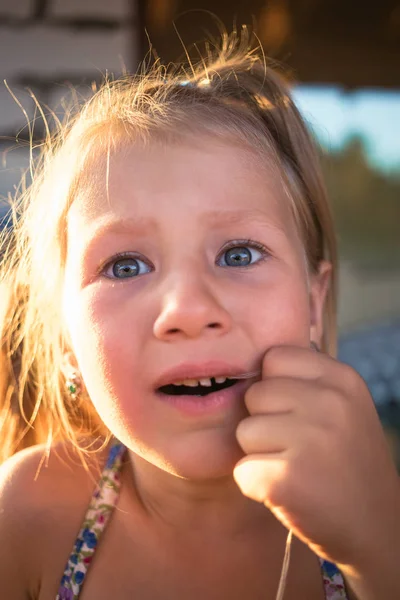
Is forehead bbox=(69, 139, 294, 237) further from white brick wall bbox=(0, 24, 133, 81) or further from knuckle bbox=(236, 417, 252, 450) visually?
white brick wall bbox=(0, 24, 133, 81)

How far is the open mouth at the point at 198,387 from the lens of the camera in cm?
97

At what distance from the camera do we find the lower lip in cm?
95

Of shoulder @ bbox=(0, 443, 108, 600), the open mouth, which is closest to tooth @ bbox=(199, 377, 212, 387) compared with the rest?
the open mouth

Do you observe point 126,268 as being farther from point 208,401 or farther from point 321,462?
point 321,462

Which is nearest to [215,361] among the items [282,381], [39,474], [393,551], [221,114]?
[282,381]

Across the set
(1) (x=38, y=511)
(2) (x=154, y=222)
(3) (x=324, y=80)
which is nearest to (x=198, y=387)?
(2) (x=154, y=222)

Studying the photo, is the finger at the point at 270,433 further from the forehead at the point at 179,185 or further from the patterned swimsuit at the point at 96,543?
the patterned swimsuit at the point at 96,543

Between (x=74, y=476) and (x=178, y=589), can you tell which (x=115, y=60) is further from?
(x=178, y=589)

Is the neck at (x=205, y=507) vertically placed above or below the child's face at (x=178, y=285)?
below

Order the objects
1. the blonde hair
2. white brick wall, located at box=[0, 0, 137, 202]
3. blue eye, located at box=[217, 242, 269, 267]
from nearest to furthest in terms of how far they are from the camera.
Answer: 1. blue eye, located at box=[217, 242, 269, 267]
2. the blonde hair
3. white brick wall, located at box=[0, 0, 137, 202]

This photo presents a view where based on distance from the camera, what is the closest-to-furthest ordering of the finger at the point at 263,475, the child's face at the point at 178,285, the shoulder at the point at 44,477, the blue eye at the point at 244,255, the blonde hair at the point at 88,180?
1. the finger at the point at 263,475
2. the child's face at the point at 178,285
3. the blue eye at the point at 244,255
4. the blonde hair at the point at 88,180
5. the shoulder at the point at 44,477

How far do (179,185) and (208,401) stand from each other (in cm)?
34

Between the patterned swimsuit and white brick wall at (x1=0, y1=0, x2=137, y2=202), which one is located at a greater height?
white brick wall at (x1=0, y1=0, x2=137, y2=202)

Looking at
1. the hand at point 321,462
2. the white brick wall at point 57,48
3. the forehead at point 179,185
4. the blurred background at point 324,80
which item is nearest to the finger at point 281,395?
the hand at point 321,462
